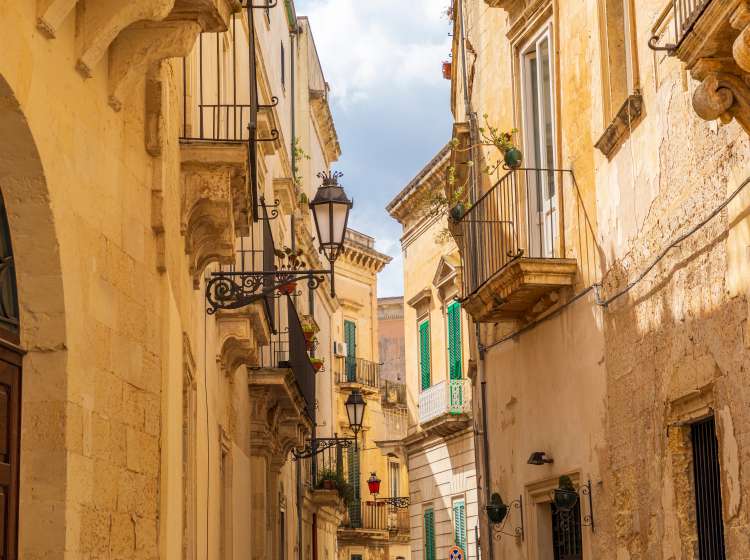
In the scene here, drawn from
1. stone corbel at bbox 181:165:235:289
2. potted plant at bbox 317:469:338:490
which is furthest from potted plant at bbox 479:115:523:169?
potted plant at bbox 317:469:338:490

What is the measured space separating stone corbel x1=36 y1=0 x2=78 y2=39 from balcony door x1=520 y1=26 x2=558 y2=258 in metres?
7.45

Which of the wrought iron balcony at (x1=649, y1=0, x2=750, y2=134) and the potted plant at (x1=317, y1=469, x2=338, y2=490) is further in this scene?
the potted plant at (x1=317, y1=469, x2=338, y2=490)

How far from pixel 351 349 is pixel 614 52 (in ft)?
101

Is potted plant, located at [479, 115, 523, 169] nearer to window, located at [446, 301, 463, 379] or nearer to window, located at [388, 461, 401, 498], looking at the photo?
window, located at [446, 301, 463, 379]

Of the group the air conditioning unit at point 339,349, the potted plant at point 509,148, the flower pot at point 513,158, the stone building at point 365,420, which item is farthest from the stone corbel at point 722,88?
the stone building at point 365,420

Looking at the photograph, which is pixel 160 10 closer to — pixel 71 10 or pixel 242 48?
pixel 71 10

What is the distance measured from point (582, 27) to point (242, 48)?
556 cm

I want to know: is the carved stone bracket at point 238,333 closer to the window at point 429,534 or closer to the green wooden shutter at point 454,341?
the green wooden shutter at point 454,341

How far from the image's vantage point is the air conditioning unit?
38.8 metres

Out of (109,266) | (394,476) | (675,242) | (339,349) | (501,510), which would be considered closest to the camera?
(109,266)

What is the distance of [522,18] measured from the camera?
45.4 ft

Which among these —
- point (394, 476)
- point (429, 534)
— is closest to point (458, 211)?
point (429, 534)

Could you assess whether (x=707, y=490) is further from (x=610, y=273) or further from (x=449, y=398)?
(x=449, y=398)

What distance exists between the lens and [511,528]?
14305mm
